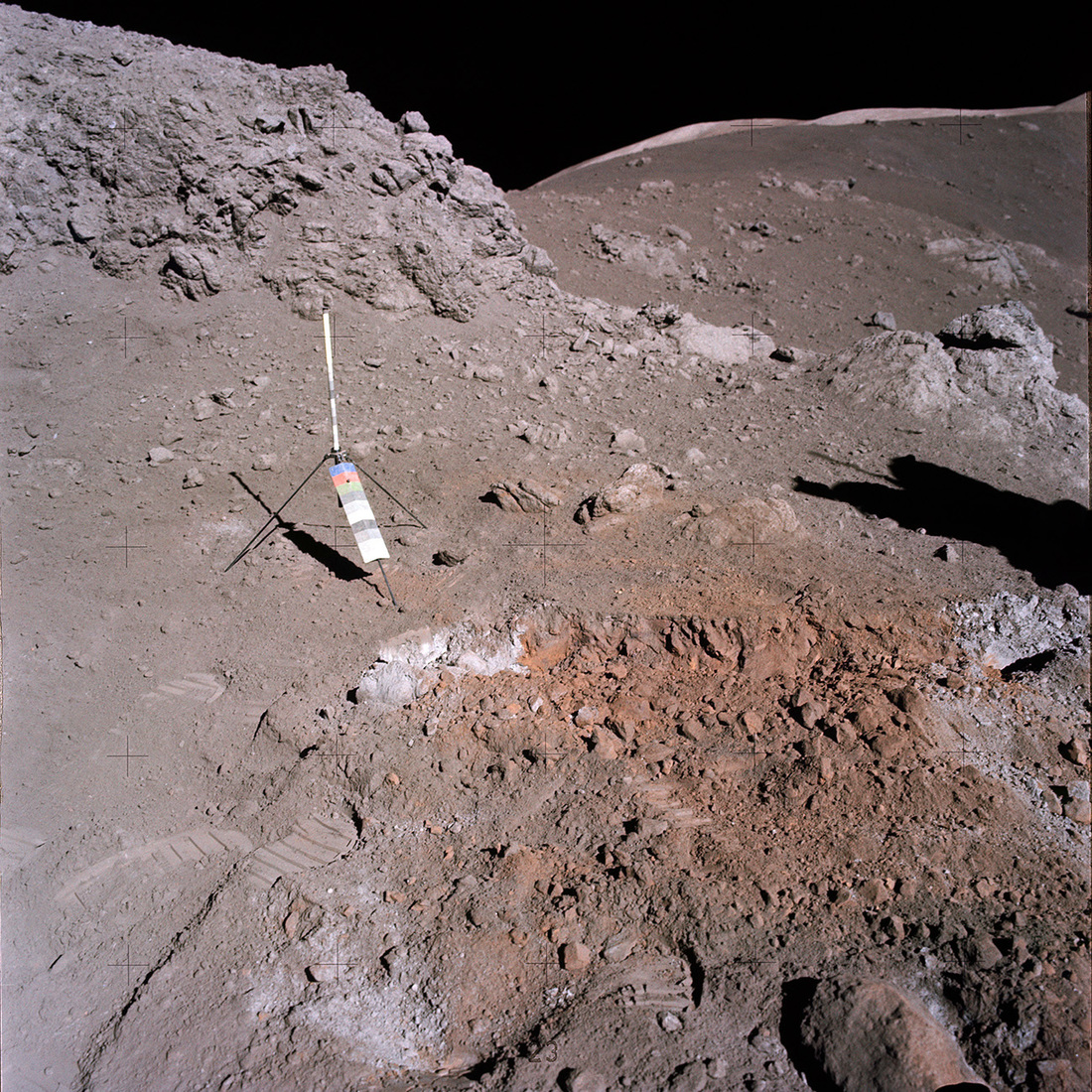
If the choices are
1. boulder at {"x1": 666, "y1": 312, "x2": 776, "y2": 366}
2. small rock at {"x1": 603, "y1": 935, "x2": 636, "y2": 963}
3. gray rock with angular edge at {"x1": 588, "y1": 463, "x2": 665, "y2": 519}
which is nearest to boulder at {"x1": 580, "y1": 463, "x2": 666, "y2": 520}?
gray rock with angular edge at {"x1": 588, "y1": 463, "x2": 665, "y2": 519}

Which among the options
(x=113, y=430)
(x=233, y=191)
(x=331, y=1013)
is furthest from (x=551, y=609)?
(x=233, y=191)

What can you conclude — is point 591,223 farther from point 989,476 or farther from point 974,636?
point 974,636

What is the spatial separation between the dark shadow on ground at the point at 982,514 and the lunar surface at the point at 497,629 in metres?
0.05

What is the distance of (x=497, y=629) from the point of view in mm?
4781

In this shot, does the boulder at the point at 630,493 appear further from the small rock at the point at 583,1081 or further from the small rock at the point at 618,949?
the small rock at the point at 583,1081

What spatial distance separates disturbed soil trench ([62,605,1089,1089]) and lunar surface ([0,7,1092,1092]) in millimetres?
19

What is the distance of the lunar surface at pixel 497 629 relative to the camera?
3.00 meters

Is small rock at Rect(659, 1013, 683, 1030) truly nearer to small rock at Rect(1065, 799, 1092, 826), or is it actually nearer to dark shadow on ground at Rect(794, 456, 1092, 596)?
small rock at Rect(1065, 799, 1092, 826)

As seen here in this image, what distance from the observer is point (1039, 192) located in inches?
490

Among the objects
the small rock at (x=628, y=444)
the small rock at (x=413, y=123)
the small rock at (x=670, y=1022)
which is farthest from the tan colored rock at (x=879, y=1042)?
the small rock at (x=413, y=123)

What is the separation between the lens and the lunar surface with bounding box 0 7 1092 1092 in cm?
300

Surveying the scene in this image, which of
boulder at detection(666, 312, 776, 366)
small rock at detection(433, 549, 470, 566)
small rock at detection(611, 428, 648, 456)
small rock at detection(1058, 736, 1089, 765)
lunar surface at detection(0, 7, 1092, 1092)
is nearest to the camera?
lunar surface at detection(0, 7, 1092, 1092)

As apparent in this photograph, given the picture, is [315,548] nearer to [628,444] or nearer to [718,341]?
[628,444]

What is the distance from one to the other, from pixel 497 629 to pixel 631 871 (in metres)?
1.81
